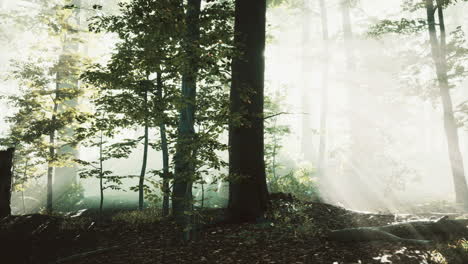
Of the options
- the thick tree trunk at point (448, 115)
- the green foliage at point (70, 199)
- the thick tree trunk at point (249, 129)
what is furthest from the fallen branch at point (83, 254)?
the thick tree trunk at point (448, 115)

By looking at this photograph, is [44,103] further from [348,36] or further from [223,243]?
[348,36]

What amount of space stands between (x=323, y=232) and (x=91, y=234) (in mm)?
5878

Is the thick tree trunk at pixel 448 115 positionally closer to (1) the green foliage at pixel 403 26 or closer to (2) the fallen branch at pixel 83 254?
(1) the green foliage at pixel 403 26

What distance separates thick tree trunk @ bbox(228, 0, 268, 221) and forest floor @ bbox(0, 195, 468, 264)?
0.49m

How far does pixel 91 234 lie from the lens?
296 inches

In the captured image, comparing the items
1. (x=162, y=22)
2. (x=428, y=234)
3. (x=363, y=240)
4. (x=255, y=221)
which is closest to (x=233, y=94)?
(x=162, y=22)

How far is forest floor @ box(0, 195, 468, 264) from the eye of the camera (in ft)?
16.1

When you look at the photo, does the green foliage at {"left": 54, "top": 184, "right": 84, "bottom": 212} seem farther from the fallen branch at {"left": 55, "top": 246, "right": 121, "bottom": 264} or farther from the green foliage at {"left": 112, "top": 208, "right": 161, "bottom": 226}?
the fallen branch at {"left": 55, "top": 246, "right": 121, "bottom": 264}

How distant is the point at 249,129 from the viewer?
21.8 feet

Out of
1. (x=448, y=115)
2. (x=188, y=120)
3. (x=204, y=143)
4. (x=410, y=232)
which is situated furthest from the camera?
(x=448, y=115)

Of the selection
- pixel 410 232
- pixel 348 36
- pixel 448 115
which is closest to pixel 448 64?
pixel 448 115

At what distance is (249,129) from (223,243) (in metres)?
2.54

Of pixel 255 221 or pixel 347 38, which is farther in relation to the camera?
pixel 347 38

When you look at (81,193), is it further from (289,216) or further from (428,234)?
(428,234)
